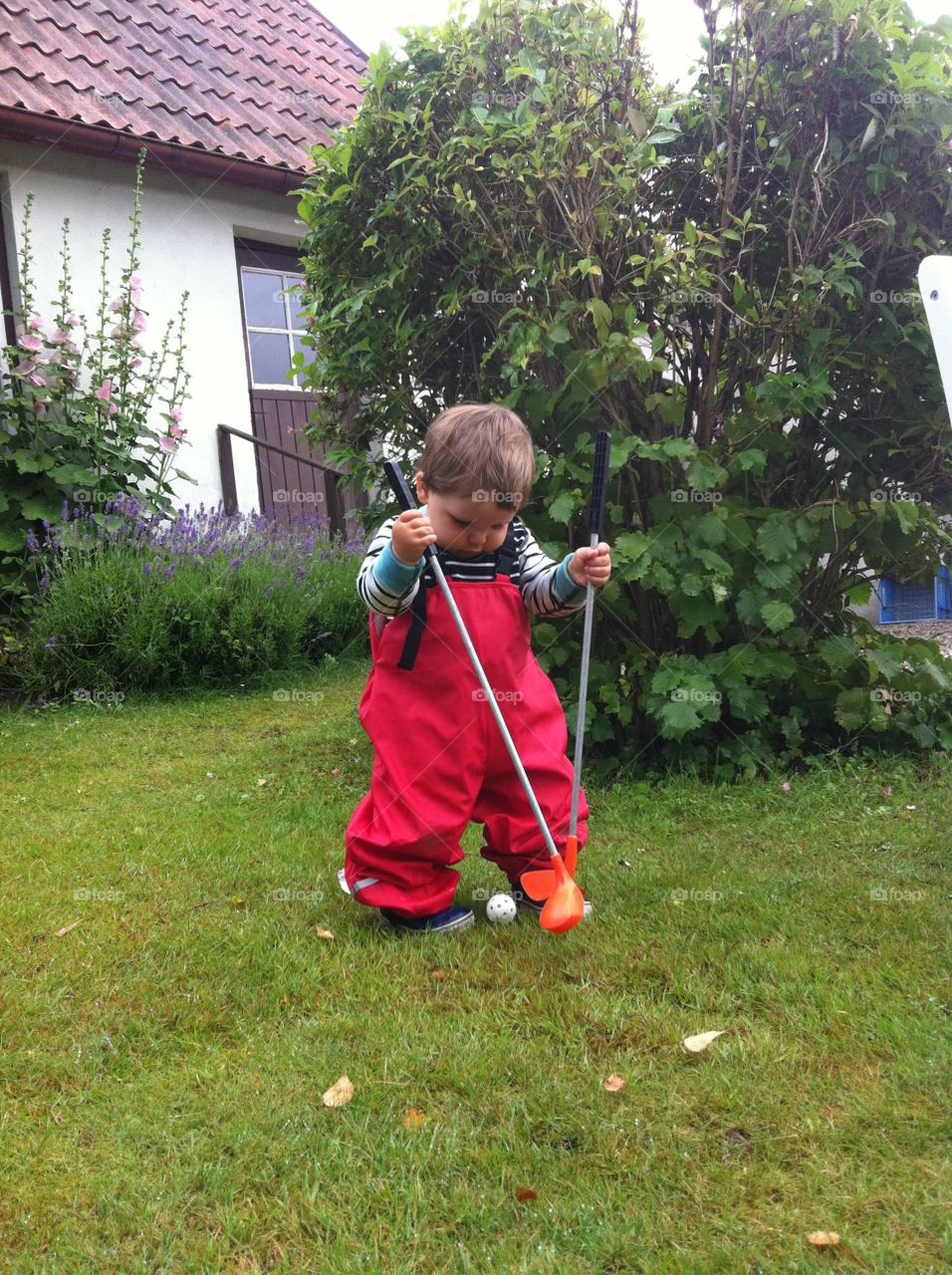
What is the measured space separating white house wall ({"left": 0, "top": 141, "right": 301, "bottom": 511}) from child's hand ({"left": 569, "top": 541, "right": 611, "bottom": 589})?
5.69m

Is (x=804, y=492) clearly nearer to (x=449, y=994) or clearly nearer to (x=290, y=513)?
(x=449, y=994)

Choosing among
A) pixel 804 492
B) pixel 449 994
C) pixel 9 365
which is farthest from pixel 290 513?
pixel 449 994

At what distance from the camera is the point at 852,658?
166 inches

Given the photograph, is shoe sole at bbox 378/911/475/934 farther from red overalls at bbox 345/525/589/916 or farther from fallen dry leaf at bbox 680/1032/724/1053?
fallen dry leaf at bbox 680/1032/724/1053

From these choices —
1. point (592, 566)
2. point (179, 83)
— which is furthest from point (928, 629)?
point (179, 83)

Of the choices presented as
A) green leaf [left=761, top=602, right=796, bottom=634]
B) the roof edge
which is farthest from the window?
green leaf [left=761, top=602, right=796, bottom=634]

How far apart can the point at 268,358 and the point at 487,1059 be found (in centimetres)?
820

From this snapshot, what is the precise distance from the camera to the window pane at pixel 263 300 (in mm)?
9211

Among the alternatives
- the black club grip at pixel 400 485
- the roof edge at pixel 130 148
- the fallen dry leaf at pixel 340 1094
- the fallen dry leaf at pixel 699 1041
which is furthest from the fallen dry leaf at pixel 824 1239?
the roof edge at pixel 130 148

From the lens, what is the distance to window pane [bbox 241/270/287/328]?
9.21 metres

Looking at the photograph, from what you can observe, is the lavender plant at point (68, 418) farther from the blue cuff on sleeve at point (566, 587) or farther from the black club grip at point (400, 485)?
the blue cuff on sleeve at point (566, 587)

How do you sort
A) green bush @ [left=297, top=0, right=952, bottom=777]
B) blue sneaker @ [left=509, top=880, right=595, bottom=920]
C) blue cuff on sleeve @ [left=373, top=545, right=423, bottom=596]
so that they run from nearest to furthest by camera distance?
blue cuff on sleeve @ [left=373, top=545, right=423, bottom=596] < blue sneaker @ [left=509, top=880, right=595, bottom=920] < green bush @ [left=297, top=0, right=952, bottom=777]

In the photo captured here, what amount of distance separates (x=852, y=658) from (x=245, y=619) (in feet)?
11.2

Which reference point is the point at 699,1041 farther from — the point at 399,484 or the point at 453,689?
the point at 399,484
